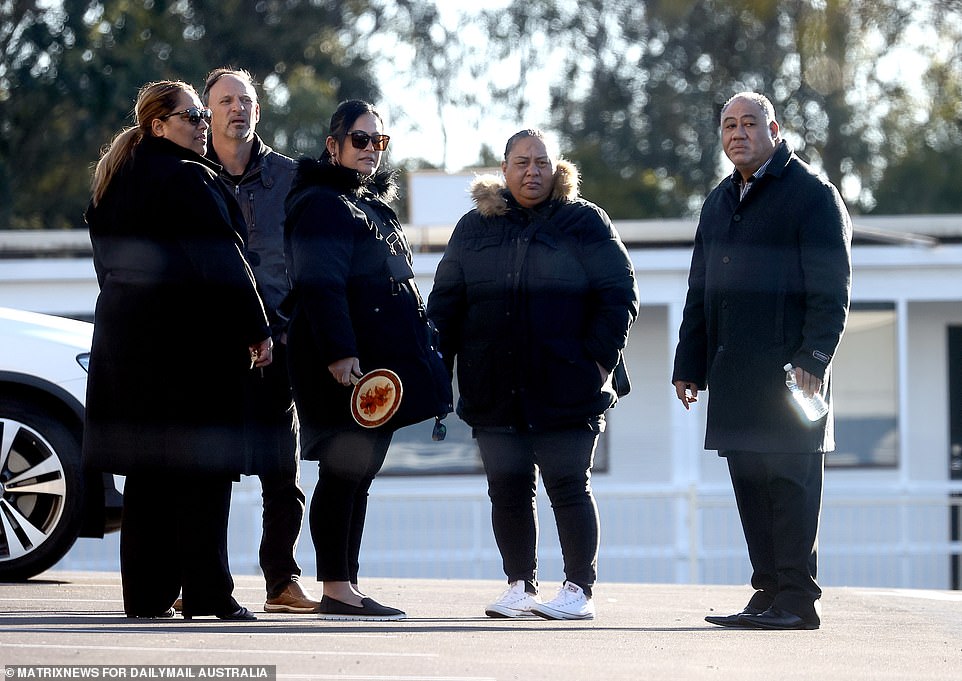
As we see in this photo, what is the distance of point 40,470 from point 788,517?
328 cm

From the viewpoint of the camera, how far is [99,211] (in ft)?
18.3

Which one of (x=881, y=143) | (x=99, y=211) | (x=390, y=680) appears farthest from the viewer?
(x=881, y=143)

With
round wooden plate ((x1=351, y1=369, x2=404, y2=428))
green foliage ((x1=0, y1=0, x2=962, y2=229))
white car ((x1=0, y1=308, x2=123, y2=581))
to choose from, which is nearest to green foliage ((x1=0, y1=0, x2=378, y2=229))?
green foliage ((x1=0, y1=0, x2=962, y2=229))

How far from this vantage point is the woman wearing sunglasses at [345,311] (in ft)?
19.3

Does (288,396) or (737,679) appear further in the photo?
(288,396)

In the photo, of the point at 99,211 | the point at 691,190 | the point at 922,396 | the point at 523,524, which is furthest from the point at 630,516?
the point at 691,190

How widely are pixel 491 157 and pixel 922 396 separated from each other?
23615 mm

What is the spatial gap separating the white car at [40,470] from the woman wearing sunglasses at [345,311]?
1651 millimetres

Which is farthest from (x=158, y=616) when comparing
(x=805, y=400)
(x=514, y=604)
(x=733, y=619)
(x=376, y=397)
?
(x=805, y=400)

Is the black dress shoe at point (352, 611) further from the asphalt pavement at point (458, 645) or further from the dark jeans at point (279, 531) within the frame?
the dark jeans at point (279, 531)

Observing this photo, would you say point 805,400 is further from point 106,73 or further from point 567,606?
point 106,73

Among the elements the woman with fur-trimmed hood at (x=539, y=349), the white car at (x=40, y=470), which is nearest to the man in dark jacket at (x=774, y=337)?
the woman with fur-trimmed hood at (x=539, y=349)

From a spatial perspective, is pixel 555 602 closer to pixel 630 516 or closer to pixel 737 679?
pixel 737 679

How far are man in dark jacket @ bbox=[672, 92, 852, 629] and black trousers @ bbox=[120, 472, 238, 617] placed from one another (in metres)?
1.91
